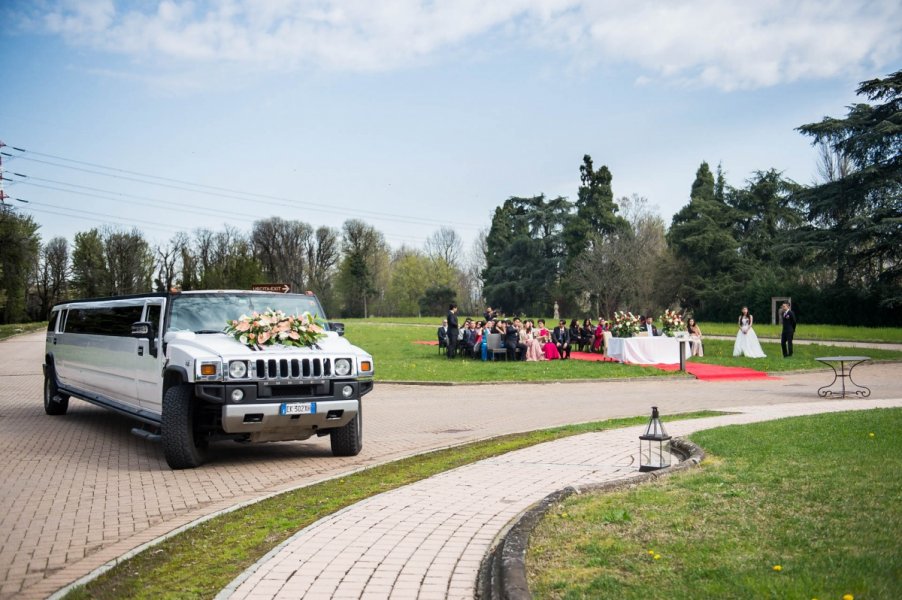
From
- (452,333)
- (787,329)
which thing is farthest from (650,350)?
(452,333)

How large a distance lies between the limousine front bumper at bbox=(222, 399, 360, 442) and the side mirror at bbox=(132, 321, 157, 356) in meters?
1.79

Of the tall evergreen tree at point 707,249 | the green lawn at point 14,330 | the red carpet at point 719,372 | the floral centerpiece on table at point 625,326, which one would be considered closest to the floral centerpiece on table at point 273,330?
the red carpet at point 719,372

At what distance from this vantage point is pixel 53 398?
1449 cm

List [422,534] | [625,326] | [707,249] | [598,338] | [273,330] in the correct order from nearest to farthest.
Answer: [422,534] < [273,330] < [625,326] < [598,338] < [707,249]

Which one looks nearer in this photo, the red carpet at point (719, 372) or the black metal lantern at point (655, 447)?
the black metal lantern at point (655, 447)

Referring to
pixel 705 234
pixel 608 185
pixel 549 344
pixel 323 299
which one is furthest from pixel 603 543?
pixel 323 299

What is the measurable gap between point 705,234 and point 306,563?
2377 inches

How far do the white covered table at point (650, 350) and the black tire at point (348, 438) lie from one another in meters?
16.2

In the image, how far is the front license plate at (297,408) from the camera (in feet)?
29.6

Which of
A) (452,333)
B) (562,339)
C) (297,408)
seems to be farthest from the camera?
(452,333)

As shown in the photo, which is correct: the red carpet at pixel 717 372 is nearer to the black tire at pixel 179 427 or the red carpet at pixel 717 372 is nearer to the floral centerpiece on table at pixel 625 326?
the floral centerpiece on table at pixel 625 326

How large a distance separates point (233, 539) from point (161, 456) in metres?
4.74

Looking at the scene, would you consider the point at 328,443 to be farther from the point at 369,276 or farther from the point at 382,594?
the point at 369,276

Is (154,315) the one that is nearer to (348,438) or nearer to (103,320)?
(103,320)
